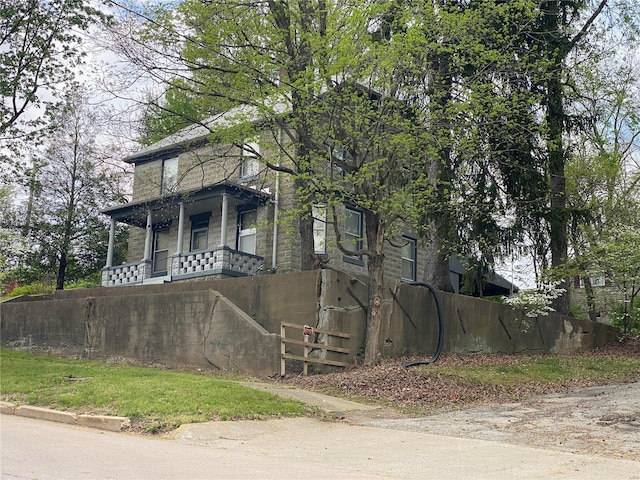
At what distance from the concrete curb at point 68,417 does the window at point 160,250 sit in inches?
660

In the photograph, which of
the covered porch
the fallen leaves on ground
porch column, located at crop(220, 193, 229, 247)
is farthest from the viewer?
the covered porch

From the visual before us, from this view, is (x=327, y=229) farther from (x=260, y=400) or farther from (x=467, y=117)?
(x=260, y=400)

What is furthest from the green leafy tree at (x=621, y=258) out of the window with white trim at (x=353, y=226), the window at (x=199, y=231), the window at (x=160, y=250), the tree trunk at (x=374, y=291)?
the window at (x=160, y=250)

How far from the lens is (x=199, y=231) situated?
27891mm

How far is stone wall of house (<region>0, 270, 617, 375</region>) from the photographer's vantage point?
16.1 meters

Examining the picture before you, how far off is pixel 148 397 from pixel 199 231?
17198 mm

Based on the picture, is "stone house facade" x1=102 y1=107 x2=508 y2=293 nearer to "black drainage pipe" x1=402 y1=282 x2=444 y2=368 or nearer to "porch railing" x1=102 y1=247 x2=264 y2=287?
"porch railing" x1=102 y1=247 x2=264 y2=287

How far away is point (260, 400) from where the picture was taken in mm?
11586

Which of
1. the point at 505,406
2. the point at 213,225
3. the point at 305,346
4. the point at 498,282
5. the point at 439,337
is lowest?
the point at 505,406

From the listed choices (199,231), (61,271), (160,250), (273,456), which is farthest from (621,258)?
(61,271)

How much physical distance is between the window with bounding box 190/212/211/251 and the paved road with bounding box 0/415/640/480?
1738cm

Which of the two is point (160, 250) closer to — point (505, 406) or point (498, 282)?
point (498, 282)

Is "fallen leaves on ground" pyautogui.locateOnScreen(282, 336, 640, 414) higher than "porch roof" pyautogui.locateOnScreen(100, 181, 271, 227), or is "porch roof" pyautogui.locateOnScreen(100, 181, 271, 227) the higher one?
"porch roof" pyautogui.locateOnScreen(100, 181, 271, 227)

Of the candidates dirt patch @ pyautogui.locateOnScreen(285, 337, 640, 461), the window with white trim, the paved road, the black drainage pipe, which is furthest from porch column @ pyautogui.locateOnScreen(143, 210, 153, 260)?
the paved road
